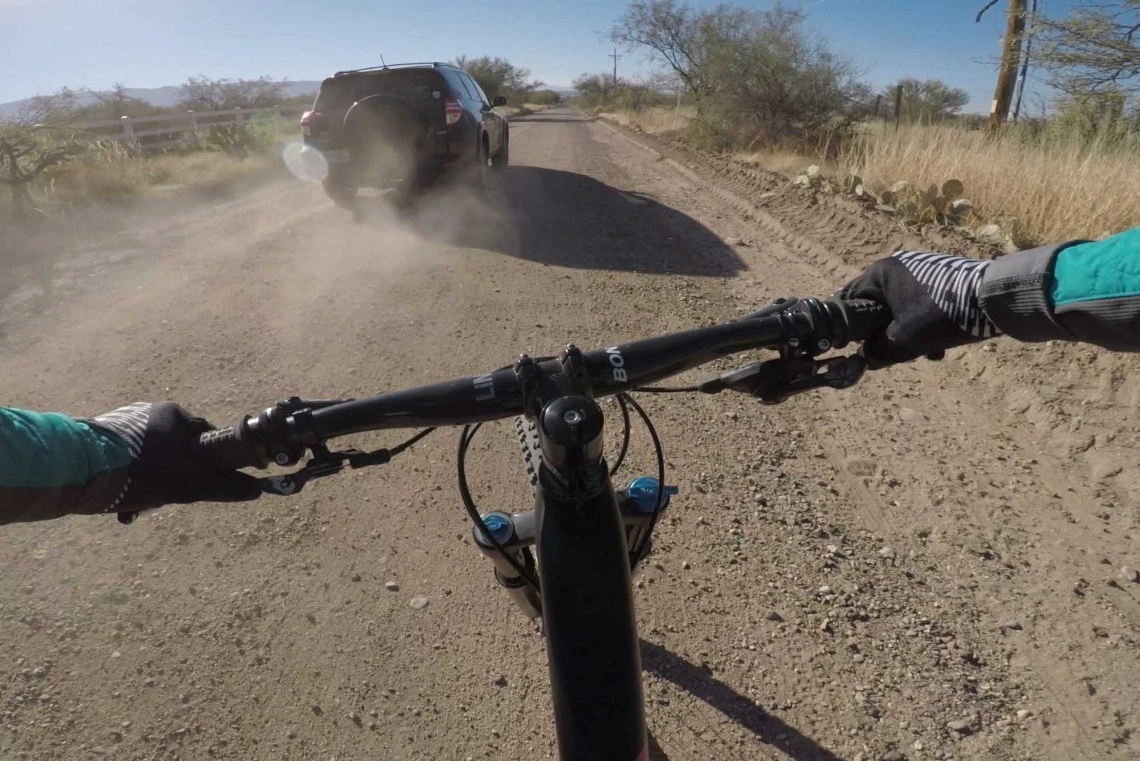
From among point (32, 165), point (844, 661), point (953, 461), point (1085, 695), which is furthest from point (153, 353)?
point (32, 165)

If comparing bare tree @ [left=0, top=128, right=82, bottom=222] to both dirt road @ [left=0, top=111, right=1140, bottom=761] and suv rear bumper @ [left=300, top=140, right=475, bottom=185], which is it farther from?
dirt road @ [left=0, top=111, right=1140, bottom=761]

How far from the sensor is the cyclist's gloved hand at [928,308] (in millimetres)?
1348

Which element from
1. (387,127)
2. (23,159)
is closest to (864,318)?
(387,127)

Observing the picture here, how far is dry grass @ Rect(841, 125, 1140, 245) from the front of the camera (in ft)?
18.1

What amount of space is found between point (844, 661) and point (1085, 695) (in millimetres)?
751

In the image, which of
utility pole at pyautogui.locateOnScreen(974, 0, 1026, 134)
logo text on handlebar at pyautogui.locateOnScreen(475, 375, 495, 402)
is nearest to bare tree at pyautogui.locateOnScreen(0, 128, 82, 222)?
logo text on handlebar at pyautogui.locateOnScreen(475, 375, 495, 402)

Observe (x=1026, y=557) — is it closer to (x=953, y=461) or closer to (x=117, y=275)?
(x=953, y=461)

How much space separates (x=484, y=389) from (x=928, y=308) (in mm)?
898

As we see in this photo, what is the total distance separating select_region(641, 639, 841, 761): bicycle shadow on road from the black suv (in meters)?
7.83

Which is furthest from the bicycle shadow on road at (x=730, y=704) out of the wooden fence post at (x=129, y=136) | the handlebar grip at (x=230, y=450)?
the wooden fence post at (x=129, y=136)

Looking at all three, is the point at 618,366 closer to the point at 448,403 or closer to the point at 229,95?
the point at 448,403

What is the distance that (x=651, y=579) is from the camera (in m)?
2.86

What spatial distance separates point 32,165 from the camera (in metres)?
9.40

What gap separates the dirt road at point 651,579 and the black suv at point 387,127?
4.03 meters
